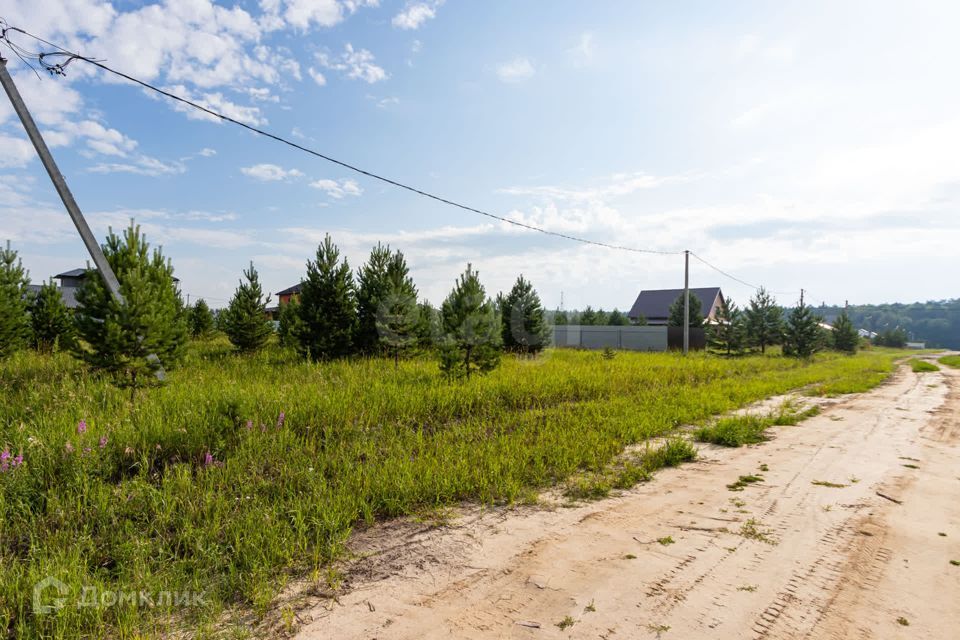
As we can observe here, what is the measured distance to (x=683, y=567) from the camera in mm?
3273

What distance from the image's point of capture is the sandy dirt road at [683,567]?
261 centimetres

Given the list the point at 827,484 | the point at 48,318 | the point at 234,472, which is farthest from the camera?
the point at 48,318

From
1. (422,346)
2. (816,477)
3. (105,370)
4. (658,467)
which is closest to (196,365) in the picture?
(105,370)

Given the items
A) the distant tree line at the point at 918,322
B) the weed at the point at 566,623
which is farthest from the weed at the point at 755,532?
the distant tree line at the point at 918,322

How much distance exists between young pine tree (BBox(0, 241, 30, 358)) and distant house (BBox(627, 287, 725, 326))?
1919 inches

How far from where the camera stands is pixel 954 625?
262 centimetres

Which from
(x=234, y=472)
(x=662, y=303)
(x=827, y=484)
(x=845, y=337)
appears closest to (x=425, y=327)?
(x=234, y=472)

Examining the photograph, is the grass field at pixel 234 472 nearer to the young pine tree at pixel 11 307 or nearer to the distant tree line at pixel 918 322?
the young pine tree at pixel 11 307

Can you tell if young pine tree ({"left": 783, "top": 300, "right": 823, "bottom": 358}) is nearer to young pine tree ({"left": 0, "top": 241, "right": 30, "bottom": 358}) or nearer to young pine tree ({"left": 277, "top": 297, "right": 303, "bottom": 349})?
young pine tree ({"left": 277, "top": 297, "right": 303, "bottom": 349})

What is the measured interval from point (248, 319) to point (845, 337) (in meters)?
48.2

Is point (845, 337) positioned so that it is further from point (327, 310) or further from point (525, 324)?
point (327, 310)

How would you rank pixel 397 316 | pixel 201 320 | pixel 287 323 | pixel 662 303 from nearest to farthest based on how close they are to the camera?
pixel 397 316 < pixel 287 323 < pixel 201 320 < pixel 662 303

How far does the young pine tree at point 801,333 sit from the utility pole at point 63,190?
115 ft

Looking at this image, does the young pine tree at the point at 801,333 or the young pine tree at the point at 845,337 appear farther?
the young pine tree at the point at 845,337
